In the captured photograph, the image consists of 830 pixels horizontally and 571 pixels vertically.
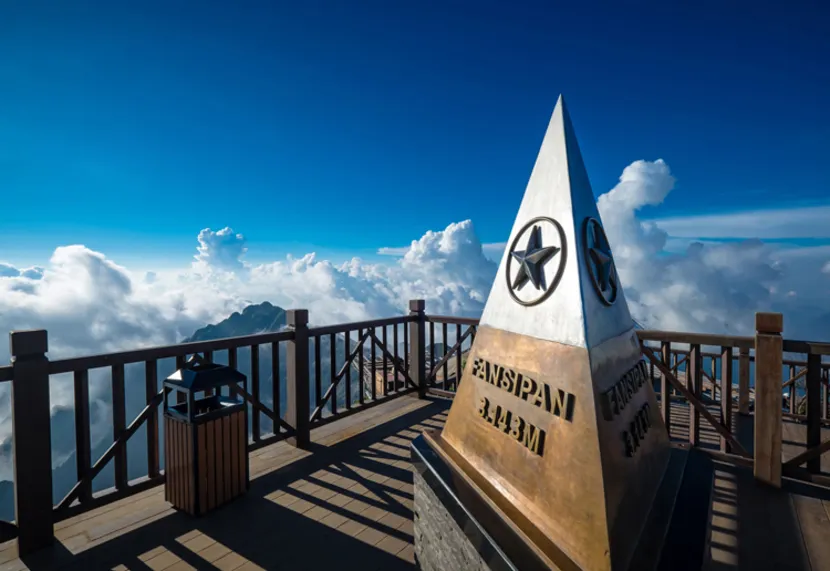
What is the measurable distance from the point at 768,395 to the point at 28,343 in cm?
581

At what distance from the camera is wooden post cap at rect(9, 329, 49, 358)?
2.77m

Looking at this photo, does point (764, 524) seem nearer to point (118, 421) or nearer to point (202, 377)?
point (202, 377)

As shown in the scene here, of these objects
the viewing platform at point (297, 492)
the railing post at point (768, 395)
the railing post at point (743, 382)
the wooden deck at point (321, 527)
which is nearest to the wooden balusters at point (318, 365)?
the viewing platform at point (297, 492)

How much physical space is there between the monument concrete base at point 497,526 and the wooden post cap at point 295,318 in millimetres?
2291

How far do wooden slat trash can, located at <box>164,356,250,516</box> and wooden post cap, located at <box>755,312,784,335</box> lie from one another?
4536 millimetres

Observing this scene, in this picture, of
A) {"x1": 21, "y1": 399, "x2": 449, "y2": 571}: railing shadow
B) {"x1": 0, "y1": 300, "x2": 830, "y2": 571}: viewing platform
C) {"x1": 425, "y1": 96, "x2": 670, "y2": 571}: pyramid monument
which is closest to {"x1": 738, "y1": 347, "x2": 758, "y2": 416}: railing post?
{"x1": 0, "y1": 300, "x2": 830, "y2": 571}: viewing platform

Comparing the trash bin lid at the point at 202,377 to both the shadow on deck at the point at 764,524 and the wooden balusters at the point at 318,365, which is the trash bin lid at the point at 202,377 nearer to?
the wooden balusters at the point at 318,365

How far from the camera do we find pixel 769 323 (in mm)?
3545

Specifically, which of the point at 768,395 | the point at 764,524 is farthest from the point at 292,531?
the point at 768,395

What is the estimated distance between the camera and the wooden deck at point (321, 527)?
8.95ft

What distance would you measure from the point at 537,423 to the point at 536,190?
4.47ft

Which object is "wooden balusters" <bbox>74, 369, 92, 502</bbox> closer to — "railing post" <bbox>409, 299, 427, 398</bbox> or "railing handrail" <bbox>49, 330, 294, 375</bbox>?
"railing handrail" <bbox>49, 330, 294, 375</bbox>

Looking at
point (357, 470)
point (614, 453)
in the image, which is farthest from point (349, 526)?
point (614, 453)

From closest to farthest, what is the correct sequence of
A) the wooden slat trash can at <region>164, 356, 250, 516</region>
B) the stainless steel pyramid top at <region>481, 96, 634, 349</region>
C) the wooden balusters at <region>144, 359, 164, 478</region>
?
the stainless steel pyramid top at <region>481, 96, 634, 349</region>
the wooden slat trash can at <region>164, 356, 250, 516</region>
the wooden balusters at <region>144, 359, 164, 478</region>
